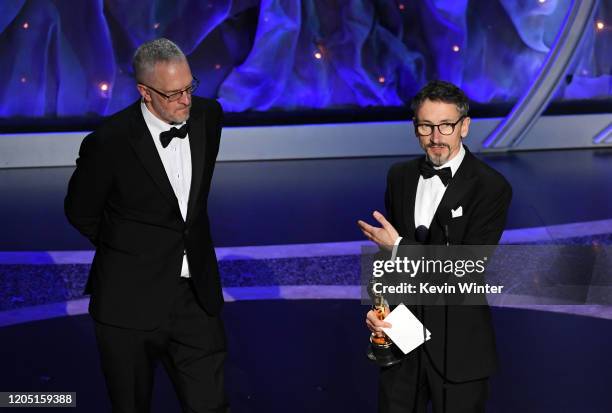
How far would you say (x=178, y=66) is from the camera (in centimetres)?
296

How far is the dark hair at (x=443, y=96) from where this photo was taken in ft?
8.41

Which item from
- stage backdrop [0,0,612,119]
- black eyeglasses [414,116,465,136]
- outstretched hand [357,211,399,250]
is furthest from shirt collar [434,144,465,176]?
stage backdrop [0,0,612,119]

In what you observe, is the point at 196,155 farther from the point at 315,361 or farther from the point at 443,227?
the point at 315,361

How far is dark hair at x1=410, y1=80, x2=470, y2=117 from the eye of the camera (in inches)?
101

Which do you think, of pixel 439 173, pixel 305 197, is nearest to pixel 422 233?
pixel 439 173

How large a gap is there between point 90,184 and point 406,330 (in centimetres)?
128

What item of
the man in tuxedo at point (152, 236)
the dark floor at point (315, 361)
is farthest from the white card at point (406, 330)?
the dark floor at point (315, 361)

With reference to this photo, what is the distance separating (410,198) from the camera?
2.70 meters

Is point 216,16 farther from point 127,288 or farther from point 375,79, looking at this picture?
point 127,288

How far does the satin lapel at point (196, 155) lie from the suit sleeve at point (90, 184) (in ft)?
1.01

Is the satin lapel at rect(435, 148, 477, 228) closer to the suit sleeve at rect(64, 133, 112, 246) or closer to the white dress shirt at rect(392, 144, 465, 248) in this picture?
the white dress shirt at rect(392, 144, 465, 248)

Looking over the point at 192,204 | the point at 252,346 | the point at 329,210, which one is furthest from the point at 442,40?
the point at 192,204

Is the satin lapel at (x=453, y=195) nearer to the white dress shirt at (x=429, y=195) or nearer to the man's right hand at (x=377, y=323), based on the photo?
the white dress shirt at (x=429, y=195)

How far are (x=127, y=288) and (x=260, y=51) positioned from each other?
7241 mm
